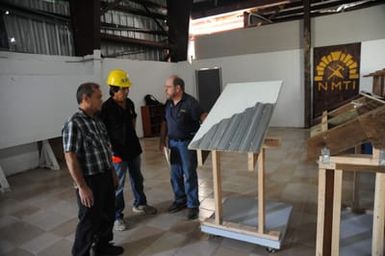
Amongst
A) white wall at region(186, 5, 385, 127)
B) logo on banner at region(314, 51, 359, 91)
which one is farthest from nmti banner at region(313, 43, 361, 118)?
white wall at region(186, 5, 385, 127)

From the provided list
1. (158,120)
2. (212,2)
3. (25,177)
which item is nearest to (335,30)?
(212,2)

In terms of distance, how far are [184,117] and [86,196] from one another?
120 cm

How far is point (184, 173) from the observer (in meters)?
2.78

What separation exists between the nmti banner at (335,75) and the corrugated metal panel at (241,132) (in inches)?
207

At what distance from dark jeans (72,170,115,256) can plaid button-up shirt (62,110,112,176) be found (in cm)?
8

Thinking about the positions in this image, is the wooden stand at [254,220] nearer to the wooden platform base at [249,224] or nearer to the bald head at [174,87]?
the wooden platform base at [249,224]

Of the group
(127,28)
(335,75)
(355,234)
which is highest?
(127,28)

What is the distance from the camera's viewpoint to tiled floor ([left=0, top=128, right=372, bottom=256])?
2309 millimetres

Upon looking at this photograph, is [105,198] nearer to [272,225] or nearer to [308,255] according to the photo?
[272,225]

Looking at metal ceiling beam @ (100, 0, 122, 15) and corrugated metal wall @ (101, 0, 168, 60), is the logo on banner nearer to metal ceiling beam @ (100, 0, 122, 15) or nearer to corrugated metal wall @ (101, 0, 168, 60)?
corrugated metal wall @ (101, 0, 168, 60)

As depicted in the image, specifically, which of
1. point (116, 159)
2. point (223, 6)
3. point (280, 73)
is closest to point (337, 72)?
point (280, 73)

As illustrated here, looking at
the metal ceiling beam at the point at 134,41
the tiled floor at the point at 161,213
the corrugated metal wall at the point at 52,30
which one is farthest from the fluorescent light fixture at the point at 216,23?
the tiled floor at the point at 161,213

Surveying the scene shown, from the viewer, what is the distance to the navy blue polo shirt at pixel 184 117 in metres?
2.66

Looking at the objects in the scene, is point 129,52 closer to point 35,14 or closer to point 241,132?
point 35,14
